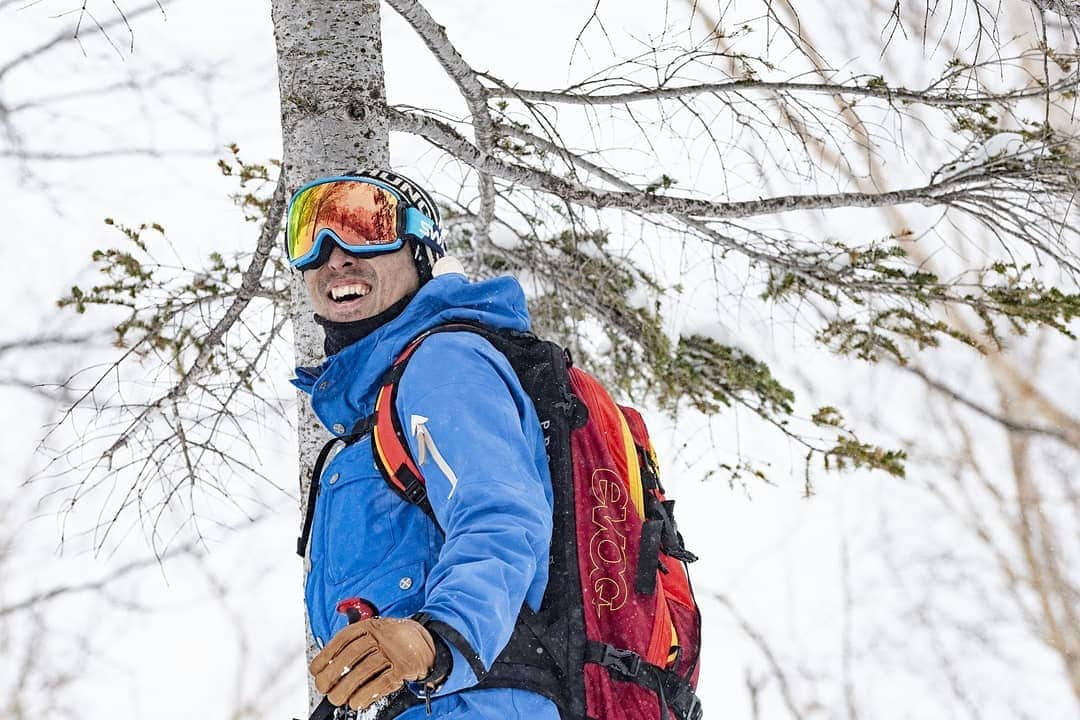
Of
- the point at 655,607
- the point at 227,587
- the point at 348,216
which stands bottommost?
the point at 655,607

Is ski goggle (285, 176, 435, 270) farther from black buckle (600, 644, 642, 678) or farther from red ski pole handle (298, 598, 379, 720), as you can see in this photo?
black buckle (600, 644, 642, 678)

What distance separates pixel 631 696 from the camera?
1739 millimetres

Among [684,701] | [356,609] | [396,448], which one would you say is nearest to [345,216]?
[396,448]

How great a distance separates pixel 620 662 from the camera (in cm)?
173

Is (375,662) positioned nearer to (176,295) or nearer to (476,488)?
(476,488)

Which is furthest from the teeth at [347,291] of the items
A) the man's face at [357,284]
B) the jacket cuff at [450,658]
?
the jacket cuff at [450,658]

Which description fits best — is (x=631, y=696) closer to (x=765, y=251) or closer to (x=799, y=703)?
(x=765, y=251)

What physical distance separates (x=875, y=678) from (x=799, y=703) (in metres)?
1.06

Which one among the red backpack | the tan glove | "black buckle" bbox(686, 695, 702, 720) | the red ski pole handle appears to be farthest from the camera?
"black buckle" bbox(686, 695, 702, 720)

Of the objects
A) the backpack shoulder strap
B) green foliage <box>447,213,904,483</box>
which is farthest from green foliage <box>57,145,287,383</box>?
the backpack shoulder strap

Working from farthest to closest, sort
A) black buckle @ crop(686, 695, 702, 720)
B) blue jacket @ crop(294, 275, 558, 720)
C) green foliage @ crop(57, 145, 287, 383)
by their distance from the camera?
green foliage @ crop(57, 145, 287, 383) < black buckle @ crop(686, 695, 702, 720) < blue jacket @ crop(294, 275, 558, 720)

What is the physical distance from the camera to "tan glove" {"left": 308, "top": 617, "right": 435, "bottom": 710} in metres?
1.35

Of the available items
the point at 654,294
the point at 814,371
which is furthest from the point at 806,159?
the point at 814,371

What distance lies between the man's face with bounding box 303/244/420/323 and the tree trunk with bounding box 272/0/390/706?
53 cm
